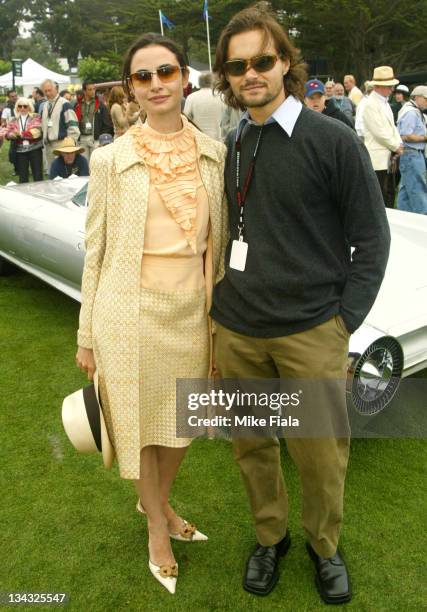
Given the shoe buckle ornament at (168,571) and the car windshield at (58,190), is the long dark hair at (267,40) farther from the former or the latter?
the car windshield at (58,190)

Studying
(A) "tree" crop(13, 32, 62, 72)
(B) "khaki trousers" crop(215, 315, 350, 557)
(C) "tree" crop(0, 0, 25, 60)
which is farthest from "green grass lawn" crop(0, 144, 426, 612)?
(C) "tree" crop(0, 0, 25, 60)

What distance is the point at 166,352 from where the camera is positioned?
1938 millimetres

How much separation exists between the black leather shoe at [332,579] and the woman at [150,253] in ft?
2.34

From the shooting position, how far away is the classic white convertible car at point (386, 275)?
8.28ft

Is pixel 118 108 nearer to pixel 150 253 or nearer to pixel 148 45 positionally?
pixel 148 45

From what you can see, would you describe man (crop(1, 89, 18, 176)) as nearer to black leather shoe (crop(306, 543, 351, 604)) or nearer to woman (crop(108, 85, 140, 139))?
woman (crop(108, 85, 140, 139))

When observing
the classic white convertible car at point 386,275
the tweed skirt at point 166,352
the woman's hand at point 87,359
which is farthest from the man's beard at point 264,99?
the classic white convertible car at point 386,275

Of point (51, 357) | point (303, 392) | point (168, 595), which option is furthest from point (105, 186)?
point (51, 357)

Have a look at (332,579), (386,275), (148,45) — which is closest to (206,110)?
(386,275)

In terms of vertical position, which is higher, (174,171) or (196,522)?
(174,171)

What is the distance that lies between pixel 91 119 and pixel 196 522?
30.0ft

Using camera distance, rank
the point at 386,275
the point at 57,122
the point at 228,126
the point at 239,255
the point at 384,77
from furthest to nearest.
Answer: the point at 57,122
the point at 384,77
the point at 228,126
the point at 386,275
the point at 239,255

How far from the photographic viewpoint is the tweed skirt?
74.3 inches

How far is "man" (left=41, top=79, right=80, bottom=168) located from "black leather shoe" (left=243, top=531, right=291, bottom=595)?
23.9 ft
